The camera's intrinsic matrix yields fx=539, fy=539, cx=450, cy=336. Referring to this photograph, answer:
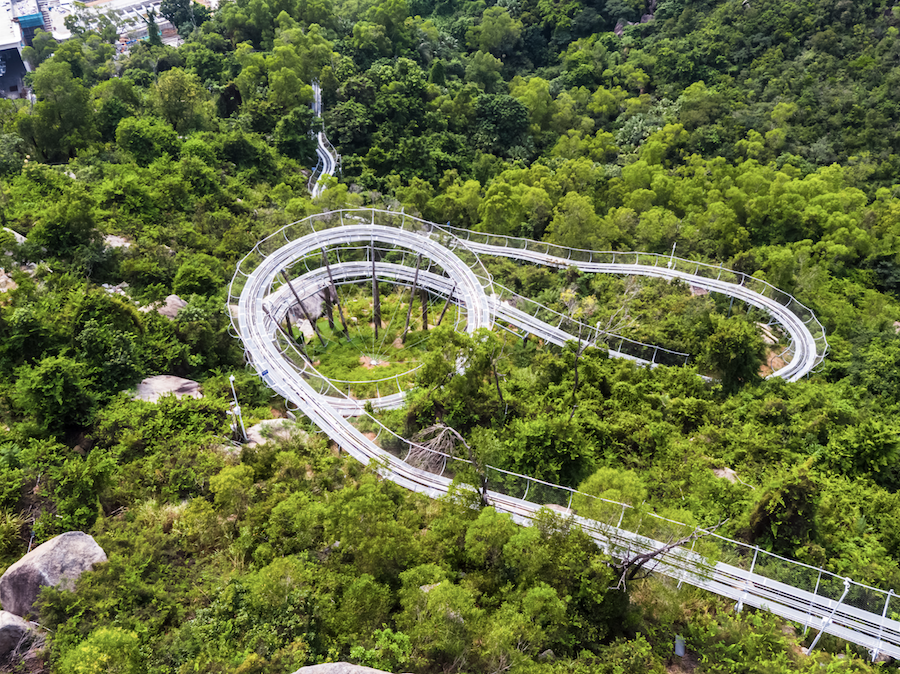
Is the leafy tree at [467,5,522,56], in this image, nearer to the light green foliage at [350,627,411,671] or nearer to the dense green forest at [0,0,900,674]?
the dense green forest at [0,0,900,674]

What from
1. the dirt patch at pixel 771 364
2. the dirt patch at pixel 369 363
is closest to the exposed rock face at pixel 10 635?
the dirt patch at pixel 369 363

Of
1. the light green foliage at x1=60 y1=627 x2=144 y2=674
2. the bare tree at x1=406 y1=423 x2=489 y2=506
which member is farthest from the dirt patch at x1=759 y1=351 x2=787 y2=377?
the light green foliage at x1=60 y1=627 x2=144 y2=674

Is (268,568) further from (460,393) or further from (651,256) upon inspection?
(651,256)

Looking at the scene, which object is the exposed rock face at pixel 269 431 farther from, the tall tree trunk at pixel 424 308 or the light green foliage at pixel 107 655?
the tall tree trunk at pixel 424 308

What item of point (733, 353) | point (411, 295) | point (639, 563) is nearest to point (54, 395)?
point (411, 295)

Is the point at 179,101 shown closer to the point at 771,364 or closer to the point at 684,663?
the point at 771,364

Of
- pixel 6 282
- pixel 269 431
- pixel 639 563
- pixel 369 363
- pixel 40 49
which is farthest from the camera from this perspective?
pixel 40 49
